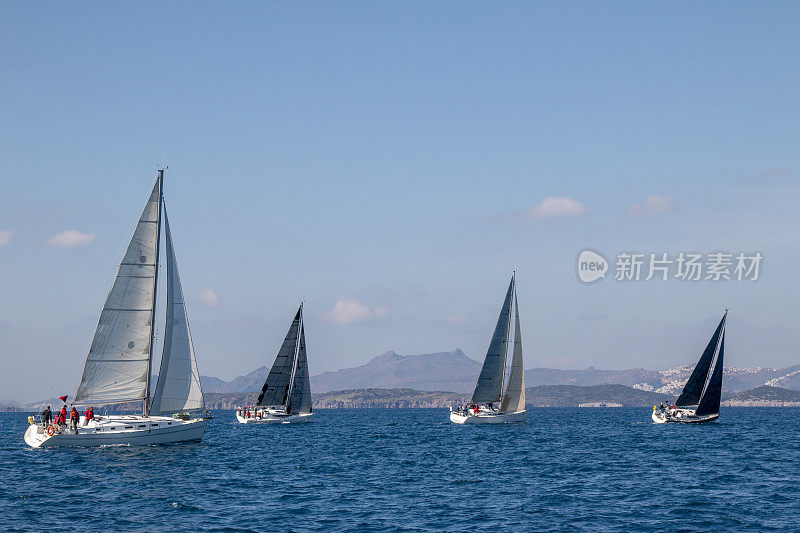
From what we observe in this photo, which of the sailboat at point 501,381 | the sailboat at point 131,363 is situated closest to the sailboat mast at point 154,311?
the sailboat at point 131,363

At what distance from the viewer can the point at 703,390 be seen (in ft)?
349

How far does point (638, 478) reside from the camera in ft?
157

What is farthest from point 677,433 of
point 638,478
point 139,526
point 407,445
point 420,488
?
point 139,526

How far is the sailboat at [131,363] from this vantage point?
185 feet

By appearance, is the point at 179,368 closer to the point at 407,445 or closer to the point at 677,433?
the point at 407,445

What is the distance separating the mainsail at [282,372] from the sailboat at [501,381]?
2530 centimetres

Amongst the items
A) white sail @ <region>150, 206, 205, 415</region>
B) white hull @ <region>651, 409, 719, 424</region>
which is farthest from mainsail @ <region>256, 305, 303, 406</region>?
white hull @ <region>651, 409, 719, 424</region>

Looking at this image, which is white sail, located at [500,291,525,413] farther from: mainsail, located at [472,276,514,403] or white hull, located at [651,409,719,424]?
white hull, located at [651,409,719,424]

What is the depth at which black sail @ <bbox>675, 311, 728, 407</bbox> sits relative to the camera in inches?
4075

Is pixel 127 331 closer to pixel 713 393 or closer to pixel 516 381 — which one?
pixel 516 381

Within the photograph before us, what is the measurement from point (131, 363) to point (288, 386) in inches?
2225

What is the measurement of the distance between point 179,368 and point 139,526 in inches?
1090

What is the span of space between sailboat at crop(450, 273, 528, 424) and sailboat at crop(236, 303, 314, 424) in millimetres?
24304

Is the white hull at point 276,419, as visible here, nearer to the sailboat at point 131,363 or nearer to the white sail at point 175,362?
the white sail at point 175,362
